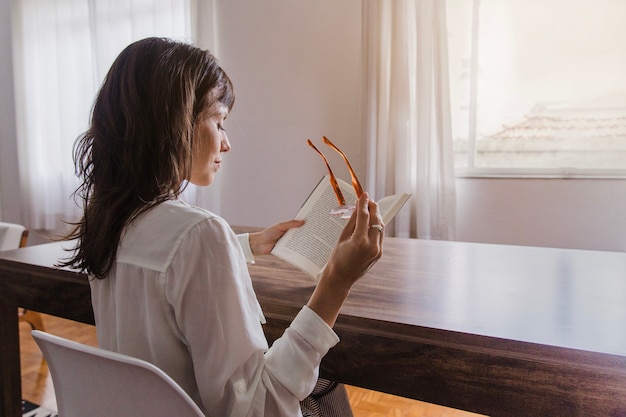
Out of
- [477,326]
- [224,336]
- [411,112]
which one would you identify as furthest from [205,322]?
[411,112]

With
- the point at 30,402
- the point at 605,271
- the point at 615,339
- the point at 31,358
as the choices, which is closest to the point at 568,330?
the point at 615,339

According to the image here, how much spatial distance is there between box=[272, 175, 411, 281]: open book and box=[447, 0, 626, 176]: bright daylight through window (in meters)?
1.66

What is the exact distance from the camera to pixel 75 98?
3.72 meters

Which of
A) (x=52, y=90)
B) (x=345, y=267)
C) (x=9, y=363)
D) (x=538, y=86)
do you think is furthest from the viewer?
(x=52, y=90)

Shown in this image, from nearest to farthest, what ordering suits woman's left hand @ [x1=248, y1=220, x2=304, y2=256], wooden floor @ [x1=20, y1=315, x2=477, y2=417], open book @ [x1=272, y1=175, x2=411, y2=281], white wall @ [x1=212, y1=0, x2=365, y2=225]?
1. open book @ [x1=272, y1=175, x2=411, y2=281]
2. woman's left hand @ [x1=248, y1=220, x2=304, y2=256]
3. wooden floor @ [x1=20, y1=315, x2=477, y2=417]
4. white wall @ [x1=212, y1=0, x2=365, y2=225]

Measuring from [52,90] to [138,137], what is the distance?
3.61m

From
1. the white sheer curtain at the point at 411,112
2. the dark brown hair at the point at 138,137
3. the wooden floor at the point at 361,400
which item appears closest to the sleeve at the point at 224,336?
the dark brown hair at the point at 138,137

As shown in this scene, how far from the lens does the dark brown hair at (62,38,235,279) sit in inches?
27.7

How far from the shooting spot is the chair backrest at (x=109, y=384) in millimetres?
551

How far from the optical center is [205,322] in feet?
2.01

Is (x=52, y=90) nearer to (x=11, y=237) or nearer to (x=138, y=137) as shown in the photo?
(x=11, y=237)

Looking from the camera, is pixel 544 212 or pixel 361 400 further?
pixel 544 212

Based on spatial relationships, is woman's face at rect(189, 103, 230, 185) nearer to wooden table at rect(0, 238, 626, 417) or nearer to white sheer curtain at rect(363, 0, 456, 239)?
wooden table at rect(0, 238, 626, 417)

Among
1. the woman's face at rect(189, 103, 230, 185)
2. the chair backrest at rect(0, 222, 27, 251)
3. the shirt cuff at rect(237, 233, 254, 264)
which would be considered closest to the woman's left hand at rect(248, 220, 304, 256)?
the shirt cuff at rect(237, 233, 254, 264)
